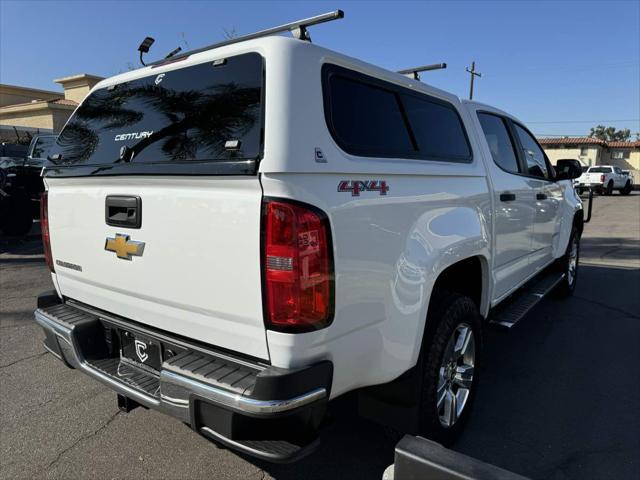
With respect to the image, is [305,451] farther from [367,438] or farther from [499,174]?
[499,174]

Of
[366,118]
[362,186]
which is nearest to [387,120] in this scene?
[366,118]

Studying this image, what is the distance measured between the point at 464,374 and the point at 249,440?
1584 mm

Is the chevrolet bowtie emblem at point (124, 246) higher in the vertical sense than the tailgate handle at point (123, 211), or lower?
lower

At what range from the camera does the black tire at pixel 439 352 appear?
8.36ft

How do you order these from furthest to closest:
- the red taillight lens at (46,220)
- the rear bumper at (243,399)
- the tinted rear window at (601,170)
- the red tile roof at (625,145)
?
1. the red tile roof at (625,145)
2. the tinted rear window at (601,170)
3. the red taillight lens at (46,220)
4. the rear bumper at (243,399)

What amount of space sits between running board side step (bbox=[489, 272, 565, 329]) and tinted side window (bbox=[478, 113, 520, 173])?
1.10 meters

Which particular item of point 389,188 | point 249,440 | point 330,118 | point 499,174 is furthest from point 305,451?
point 499,174

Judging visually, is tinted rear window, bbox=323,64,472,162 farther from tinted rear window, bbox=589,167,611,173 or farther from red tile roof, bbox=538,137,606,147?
red tile roof, bbox=538,137,606,147

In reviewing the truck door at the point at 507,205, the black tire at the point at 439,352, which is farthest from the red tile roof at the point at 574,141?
the black tire at the point at 439,352

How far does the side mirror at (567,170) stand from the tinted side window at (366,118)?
121 inches

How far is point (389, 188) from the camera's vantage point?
2236 mm

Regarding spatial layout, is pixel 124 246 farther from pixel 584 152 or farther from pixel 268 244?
pixel 584 152

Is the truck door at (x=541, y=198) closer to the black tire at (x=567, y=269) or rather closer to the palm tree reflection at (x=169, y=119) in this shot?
the black tire at (x=567, y=269)

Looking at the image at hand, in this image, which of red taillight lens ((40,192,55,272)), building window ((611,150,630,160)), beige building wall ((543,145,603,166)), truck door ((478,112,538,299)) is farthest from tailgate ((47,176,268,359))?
building window ((611,150,630,160))
